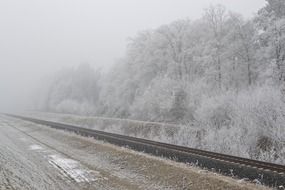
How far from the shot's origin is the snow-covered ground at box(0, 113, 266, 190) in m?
12.7

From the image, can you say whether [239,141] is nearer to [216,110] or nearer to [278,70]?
[216,110]


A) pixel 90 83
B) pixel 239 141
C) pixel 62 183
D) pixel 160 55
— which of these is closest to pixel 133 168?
pixel 62 183

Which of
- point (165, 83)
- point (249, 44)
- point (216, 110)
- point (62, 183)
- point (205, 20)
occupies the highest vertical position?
point (205, 20)

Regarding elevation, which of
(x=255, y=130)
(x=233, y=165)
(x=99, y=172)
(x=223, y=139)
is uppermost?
(x=255, y=130)

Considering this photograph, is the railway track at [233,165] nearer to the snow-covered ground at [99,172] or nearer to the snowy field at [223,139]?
the snow-covered ground at [99,172]

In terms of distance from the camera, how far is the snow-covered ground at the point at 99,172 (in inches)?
498

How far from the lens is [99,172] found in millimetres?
15281

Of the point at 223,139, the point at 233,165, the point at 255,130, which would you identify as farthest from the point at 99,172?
the point at 255,130

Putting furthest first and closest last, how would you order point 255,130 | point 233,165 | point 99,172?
point 255,130, point 99,172, point 233,165

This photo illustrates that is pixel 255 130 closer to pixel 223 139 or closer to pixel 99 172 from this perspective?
pixel 223 139

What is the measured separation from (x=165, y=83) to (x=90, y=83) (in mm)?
42748

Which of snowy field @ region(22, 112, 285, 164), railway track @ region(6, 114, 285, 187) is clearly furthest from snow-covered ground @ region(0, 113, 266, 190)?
snowy field @ region(22, 112, 285, 164)

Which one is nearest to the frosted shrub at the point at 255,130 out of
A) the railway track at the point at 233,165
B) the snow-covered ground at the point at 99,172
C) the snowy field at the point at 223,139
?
the snowy field at the point at 223,139

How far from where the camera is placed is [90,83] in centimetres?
8300
